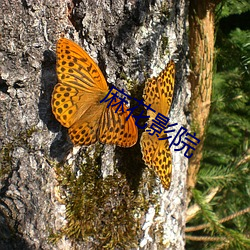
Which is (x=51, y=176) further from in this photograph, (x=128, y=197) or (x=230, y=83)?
(x=230, y=83)

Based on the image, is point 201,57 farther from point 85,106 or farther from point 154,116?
point 85,106

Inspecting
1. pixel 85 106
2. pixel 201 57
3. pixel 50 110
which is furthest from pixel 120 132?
pixel 201 57

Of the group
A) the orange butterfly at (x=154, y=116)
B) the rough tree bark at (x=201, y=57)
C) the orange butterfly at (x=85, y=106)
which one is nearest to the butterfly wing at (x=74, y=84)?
the orange butterfly at (x=85, y=106)

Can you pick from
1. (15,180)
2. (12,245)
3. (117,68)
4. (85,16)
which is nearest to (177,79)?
(117,68)

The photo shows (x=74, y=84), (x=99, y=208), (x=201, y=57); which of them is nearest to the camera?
(x=74, y=84)

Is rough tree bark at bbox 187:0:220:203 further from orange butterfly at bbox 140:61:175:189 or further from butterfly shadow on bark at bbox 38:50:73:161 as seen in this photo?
butterfly shadow on bark at bbox 38:50:73:161

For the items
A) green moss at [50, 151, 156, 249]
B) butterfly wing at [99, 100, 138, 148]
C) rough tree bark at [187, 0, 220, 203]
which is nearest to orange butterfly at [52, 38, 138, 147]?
butterfly wing at [99, 100, 138, 148]

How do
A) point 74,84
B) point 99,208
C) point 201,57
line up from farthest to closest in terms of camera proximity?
1. point 201,57
2. point 99,208
3. point 74,84
